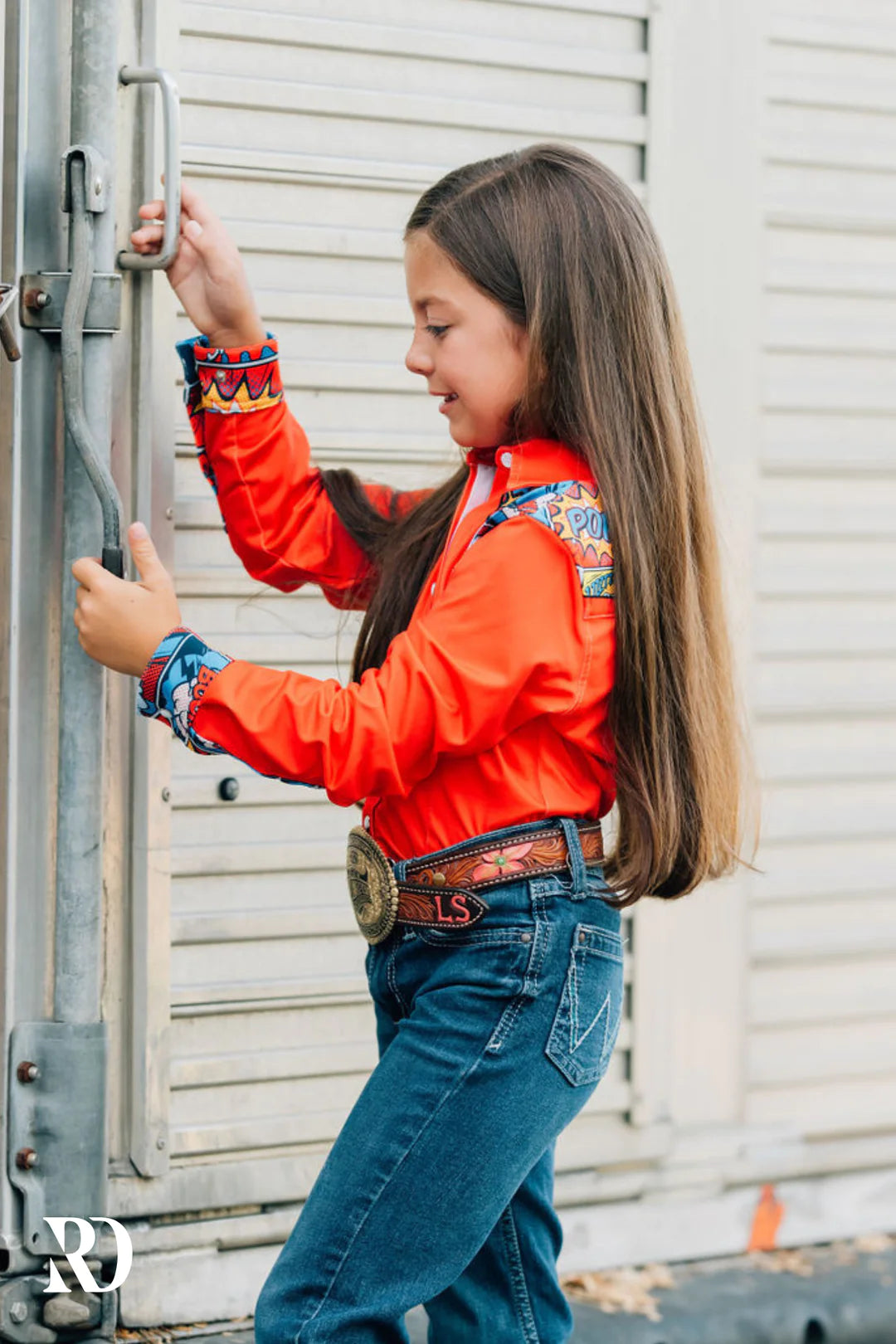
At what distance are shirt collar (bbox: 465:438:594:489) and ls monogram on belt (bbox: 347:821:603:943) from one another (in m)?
0.46

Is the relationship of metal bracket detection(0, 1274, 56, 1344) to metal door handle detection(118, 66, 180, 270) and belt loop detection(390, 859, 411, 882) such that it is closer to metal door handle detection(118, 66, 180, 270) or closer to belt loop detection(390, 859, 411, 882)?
belt loop detection(390, 859, 411, 882)

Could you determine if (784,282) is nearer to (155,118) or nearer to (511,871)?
(155,118)

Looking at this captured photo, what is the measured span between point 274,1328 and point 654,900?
56.0 inches

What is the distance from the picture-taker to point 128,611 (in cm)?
225

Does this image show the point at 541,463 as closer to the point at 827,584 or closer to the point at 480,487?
the point at 480,487

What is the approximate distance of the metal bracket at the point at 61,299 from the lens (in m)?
2.56

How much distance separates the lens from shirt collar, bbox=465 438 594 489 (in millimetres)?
2256

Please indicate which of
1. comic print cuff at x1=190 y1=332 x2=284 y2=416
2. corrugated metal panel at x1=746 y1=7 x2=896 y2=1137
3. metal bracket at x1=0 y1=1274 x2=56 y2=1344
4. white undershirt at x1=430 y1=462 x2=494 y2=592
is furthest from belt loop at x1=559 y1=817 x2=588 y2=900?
corrugated metal panel at x1=746 y1=7 x2=896 y2=1137

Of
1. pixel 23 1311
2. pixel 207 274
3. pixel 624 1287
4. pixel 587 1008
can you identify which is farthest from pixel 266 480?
pixel 624 1287

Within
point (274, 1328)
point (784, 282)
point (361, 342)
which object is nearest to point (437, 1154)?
point (274, 1328)

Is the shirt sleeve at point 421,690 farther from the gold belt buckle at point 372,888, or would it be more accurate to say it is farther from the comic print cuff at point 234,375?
the comic print cuff at point 234,375

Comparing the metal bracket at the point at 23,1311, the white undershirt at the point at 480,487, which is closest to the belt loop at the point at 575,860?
the white undershirt at the point at 480,487

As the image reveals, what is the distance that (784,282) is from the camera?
11.2 feet

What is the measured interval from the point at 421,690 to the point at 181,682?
1.00 feet
